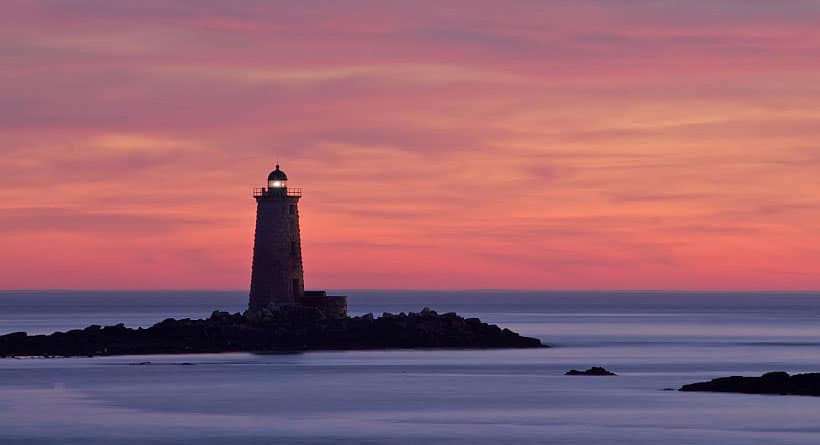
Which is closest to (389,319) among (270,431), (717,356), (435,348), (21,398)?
(435,348)

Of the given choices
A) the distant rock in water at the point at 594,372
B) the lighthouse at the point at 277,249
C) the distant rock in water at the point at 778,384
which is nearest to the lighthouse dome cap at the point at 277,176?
the lighthouse at the point at 277,249

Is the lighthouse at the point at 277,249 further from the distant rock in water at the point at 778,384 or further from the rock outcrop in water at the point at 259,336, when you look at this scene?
the distant rock in water at the point at 778,384

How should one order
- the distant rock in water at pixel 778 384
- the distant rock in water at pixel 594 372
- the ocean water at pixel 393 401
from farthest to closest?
the distant rock in water at pixel 594 372 < the distant rock in water at pixel 778 384 < the ocean water at pixel 393 401

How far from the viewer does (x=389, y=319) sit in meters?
74.1

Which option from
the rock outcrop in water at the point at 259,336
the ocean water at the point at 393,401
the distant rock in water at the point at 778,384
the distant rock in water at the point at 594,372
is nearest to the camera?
the ocean water at the point at 393,401

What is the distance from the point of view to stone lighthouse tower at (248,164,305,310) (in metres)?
68.2

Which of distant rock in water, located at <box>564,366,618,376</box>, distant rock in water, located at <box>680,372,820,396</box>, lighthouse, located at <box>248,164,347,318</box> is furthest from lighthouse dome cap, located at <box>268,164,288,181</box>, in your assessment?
distant rock in water, located at <box>680,372,820,396</box>

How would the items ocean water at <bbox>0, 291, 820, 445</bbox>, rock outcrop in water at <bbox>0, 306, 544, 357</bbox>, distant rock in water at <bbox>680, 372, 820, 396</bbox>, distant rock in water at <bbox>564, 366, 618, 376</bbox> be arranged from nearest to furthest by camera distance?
ocean water at <bbox>0, 291, 820, 445</bbox> < distant rock in water at <bbox>680, 372, 820, 396</bbox> < distant rock in water at <bbox>564, 366, 618, 376</bbox> < rock outcrop in water at <bbox>0, 306, 544, 357</bbox>

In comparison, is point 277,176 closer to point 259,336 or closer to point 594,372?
point 259,336

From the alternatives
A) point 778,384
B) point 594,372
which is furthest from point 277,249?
point 778,384

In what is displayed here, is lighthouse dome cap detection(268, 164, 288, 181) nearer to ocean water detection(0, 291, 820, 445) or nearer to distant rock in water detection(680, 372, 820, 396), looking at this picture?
ocean water detection(0, 291, 820, 445)

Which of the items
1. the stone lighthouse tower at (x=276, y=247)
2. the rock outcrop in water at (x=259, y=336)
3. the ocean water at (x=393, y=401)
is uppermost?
the stone lighthouse tower at (x=276, y=247)

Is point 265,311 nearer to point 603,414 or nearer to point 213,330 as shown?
point 213,330

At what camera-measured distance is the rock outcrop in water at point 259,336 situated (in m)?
67.9
